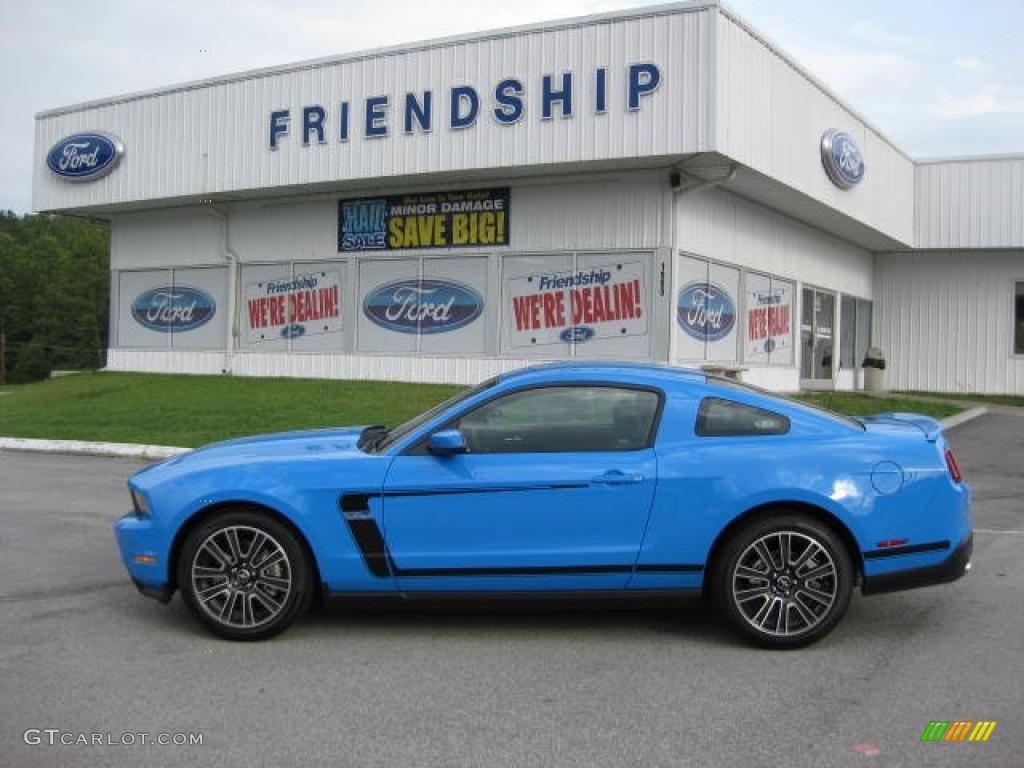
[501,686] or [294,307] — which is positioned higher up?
[294,307]

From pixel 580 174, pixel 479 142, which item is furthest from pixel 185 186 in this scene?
pixel 580 174

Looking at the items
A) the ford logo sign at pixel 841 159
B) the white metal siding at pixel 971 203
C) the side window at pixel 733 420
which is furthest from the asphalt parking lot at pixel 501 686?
the white metal siding at pixel 971 203

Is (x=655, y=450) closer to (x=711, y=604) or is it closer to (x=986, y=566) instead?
(x=711, y=604)

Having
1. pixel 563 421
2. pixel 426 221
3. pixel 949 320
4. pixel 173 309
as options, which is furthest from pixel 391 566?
pixel 949 320

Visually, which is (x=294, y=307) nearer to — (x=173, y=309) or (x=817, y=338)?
(x=173, y=309)

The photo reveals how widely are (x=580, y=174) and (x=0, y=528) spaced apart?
11.9 meters

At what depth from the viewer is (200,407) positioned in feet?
54.1

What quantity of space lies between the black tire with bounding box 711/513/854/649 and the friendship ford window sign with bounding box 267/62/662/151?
12.0 m

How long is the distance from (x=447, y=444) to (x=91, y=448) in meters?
10.0

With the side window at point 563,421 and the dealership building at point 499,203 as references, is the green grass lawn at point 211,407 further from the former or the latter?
the side window at point 563,421

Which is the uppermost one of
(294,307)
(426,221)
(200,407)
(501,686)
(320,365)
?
(426,221)

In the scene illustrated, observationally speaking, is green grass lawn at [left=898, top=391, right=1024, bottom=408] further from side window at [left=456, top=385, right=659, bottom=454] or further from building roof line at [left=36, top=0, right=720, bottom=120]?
side window at [left=456, top=385, right=659, bottom=454]

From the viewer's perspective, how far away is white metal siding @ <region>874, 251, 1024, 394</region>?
26328 mm

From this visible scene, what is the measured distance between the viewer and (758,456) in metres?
5.14
